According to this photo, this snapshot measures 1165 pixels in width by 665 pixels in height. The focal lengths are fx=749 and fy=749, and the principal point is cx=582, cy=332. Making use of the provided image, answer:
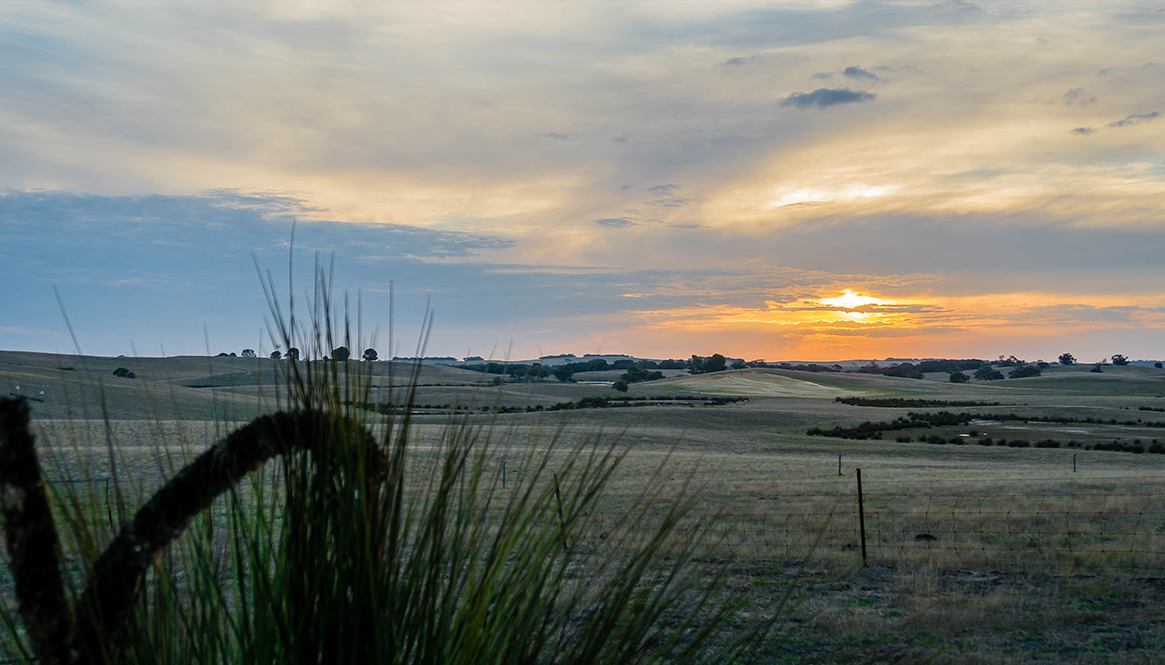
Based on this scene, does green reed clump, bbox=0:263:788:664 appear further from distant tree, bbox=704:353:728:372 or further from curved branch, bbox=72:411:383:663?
distant tree, bbox=704:353:728:372

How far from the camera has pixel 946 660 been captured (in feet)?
21.1

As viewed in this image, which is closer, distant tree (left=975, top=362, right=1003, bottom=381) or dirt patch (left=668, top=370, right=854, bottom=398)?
dirt patch (left=668, top=370, right=854, bottom=398)

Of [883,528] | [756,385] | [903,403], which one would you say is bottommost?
[903,403]

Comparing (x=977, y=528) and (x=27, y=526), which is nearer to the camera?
(x=27, y=526)

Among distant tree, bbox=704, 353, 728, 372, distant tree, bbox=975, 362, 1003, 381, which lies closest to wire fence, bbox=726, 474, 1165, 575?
distant tree, bbox=704, 353, 728, 372

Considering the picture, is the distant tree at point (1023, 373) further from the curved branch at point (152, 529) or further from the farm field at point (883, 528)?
the curved branch at point (152, 529)

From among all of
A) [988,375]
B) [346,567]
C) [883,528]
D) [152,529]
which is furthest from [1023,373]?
[152,529]

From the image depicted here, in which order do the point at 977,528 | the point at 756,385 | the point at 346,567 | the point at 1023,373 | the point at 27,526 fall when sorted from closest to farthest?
the point at 27,526 → the point at 346,567 → the point at 977,528 → the point at 756,385 → the point at 1023,373

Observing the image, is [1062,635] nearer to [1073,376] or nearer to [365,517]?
[365,517]

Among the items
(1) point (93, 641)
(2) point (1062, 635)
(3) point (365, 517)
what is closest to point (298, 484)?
(3) point (365, 517)

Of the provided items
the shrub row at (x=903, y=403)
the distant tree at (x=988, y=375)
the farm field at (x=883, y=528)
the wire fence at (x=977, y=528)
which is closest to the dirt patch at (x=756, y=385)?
the shrub row at (x=903, y=403)

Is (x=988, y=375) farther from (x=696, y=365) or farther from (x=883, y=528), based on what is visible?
(x=883, y=528)

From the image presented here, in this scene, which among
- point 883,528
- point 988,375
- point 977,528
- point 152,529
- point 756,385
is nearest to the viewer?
point 152,529

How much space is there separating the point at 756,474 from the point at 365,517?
27135 millimetres
